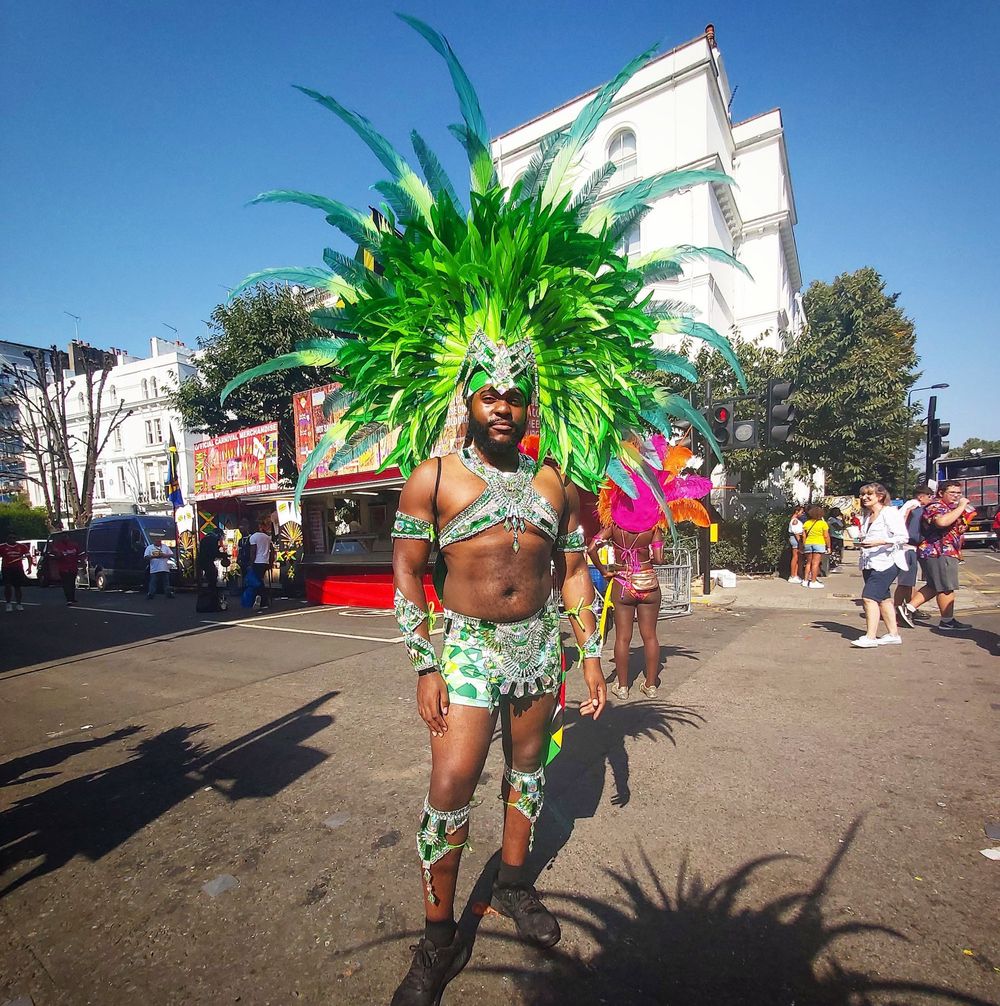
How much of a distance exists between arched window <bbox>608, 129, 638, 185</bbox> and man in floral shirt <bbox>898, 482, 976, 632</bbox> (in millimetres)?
18494

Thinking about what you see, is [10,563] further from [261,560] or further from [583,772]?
[583,772]

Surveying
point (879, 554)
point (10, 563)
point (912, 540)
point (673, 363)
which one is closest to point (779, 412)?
point (912, 540)

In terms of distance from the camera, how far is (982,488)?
78.9ft

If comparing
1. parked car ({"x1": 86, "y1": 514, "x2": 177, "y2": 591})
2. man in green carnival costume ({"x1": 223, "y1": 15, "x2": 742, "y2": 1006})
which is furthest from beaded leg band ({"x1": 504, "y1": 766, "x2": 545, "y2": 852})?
parked car ({"x1": 86, "y1": 514, "x2": 177, "y2": 591})

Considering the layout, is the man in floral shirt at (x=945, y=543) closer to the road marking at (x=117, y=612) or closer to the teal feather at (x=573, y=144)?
the teal feather at (x=573, y=144)

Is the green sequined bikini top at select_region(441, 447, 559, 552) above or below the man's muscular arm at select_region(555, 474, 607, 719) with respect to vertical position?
above

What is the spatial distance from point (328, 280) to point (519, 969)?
281 cm

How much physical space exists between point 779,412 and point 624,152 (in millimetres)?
17173

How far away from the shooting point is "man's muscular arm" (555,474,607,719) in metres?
2.36

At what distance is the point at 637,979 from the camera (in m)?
1.93

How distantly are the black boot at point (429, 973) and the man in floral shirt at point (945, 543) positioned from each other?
7.66m

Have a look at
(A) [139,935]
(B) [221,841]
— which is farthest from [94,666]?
(A) [139,935]

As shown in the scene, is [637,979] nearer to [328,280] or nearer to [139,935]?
[139,935]

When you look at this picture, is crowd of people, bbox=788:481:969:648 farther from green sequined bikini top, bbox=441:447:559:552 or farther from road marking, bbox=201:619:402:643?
road marking, bbox=201:619:402:643
